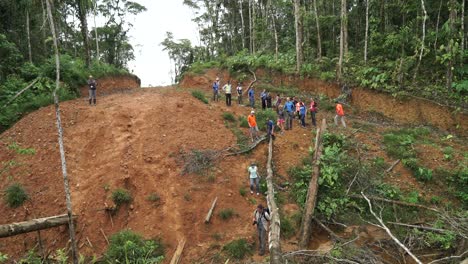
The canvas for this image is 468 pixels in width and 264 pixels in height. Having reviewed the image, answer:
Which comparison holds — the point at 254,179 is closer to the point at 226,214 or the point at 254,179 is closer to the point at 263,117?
the point at 226,214

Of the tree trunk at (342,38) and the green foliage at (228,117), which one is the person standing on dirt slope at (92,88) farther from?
the tree trunk at (342,38)

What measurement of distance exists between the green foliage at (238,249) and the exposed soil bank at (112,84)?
14.1 metres

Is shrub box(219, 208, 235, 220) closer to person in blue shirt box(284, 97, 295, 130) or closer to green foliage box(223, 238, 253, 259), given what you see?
green foliage box(223, 238, 253, 259)

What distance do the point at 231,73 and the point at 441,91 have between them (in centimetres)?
1609

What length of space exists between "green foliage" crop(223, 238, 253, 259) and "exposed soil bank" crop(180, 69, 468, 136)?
41.6 feet

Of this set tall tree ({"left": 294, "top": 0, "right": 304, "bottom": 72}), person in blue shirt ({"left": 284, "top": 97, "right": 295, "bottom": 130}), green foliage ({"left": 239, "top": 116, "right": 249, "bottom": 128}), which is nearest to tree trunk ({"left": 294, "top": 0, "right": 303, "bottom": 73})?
tall tree ({"left": 294, "top": 0, "right": 304, "bottom": 72})

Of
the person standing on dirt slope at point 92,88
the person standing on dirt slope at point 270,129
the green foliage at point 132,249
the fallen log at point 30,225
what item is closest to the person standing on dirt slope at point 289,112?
the person standing on dirt slope at point 270,129

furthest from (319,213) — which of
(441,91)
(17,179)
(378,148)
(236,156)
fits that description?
(441,91)

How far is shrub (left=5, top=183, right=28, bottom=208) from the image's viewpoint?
11.0 metres

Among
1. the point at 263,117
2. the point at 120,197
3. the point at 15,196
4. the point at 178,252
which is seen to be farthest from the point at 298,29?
the point at 15,196

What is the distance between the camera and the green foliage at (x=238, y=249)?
991 centimetres

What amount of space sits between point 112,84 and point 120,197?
16749 millimetres

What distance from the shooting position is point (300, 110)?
1694 cm

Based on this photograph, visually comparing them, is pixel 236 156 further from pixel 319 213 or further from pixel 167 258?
pixel 167 258
